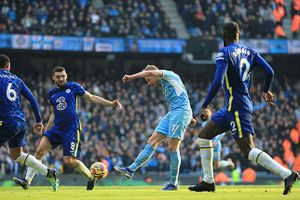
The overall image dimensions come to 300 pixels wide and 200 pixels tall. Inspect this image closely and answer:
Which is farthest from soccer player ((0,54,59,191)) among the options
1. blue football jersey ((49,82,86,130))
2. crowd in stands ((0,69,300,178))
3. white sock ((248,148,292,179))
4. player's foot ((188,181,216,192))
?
crowd in stands ((0,69,300,178))

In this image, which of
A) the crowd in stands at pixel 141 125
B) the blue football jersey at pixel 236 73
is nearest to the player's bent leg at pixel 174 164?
the blue football jersey at pixel 236 73

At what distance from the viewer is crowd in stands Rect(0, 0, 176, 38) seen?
3231 centimetres

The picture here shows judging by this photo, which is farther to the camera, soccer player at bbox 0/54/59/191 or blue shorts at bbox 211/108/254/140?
soccer player at bbox 0/54/59/191

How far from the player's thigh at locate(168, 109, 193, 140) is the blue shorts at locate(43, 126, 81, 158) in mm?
1682

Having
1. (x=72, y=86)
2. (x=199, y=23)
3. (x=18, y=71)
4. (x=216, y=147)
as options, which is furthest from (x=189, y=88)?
(x=72, y=86)

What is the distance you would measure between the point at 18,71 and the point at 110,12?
16.5 feet

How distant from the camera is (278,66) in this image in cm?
3888

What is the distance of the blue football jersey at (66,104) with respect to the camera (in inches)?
538

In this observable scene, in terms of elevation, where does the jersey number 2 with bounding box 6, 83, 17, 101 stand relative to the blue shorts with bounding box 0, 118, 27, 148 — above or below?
above

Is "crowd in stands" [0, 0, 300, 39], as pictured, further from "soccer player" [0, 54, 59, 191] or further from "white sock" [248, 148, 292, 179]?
"white sock" [248, 148, 292, 179]

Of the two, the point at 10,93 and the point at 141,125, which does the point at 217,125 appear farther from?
the point at 141,125

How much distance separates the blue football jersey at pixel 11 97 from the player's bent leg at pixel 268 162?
3856 millimetres

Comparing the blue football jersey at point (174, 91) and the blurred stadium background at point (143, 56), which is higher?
the blue football jersey at point (174, 91)

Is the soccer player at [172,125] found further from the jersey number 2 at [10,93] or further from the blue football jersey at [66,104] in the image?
the jersey number 2 at [10,93]
